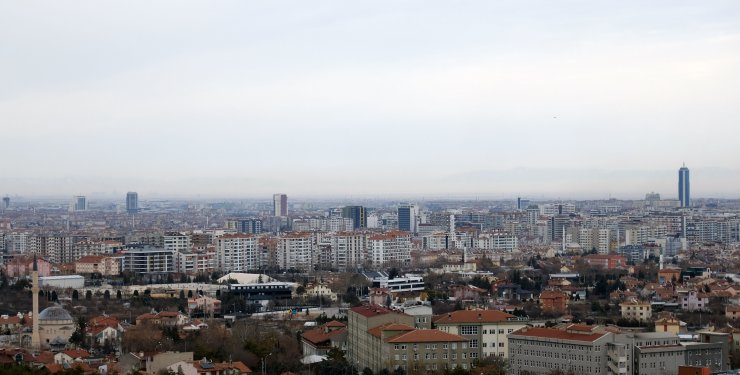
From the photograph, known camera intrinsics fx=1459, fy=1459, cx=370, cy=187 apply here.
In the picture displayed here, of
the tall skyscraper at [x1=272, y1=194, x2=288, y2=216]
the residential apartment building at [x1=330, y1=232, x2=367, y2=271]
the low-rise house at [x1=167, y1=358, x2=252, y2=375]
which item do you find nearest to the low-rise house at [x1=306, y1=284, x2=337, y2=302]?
the residential apartment building at [x1=330, y1=232, x2=367, y2=271]

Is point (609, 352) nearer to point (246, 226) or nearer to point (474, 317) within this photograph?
point (474, 317)

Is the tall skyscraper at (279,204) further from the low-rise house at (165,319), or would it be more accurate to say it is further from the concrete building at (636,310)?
the low-rise house at (165,319)

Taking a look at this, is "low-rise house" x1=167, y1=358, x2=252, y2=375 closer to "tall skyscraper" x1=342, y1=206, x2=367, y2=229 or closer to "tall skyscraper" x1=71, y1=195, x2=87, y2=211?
"tall skyscraper" x1=342, y1=206, x2=367, y2=229

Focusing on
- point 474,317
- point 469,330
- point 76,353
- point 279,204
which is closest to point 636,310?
point 474,317

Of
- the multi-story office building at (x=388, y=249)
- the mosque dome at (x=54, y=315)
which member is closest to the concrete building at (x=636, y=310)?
the mosque dome at (x=54, y=315)

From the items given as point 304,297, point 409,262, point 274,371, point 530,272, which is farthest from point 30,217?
point 274,371

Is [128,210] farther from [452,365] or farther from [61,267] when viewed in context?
[452,365]
